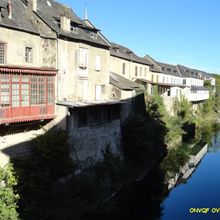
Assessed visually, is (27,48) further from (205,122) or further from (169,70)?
(205,122)

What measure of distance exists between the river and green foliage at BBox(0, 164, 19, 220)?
33.5ft

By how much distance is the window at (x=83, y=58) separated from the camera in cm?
2739

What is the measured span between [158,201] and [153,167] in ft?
26.2

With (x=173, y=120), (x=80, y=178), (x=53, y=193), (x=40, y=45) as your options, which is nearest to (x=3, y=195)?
(x=53, y=193)

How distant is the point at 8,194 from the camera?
58.7 feet

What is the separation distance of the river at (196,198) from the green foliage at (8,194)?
10.2 metres

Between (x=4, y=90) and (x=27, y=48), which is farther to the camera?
(x=27, y=48)

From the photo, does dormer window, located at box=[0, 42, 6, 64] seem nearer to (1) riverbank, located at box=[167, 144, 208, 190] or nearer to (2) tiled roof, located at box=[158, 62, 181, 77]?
(1) riverbank, located at box=[167, 144, 208, 190]

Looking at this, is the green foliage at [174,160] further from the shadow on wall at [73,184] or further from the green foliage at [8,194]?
the green foliage at [8,194]

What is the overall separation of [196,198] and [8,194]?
597 inches

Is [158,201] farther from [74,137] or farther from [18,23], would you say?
[18,23]

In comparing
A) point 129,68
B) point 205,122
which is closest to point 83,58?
point 129,68

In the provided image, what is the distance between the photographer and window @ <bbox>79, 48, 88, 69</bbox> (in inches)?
1078

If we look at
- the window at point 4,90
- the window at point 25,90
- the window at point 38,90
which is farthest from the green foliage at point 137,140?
the window at point 4,90
